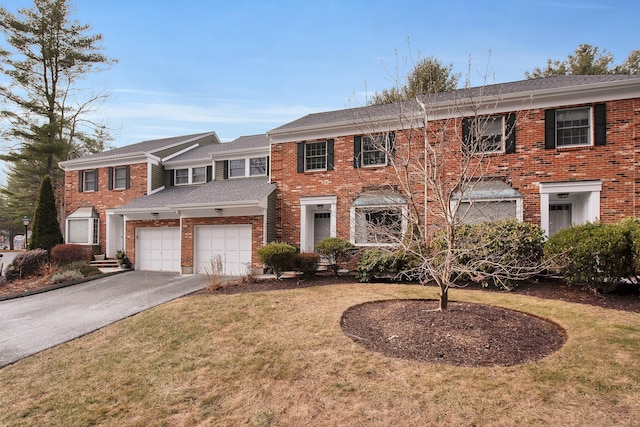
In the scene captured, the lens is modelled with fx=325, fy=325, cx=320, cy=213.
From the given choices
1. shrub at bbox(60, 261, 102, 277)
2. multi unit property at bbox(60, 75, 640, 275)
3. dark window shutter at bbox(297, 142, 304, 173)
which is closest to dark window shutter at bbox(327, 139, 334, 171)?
multi unit property at bbox(60, 75, 640, 275)

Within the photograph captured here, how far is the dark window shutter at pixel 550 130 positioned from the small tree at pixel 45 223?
914 inches

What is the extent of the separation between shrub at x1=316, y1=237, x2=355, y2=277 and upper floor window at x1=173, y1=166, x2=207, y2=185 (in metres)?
9.78

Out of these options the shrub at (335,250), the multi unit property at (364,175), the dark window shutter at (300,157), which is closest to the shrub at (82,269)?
the multi unit property at (364,175)

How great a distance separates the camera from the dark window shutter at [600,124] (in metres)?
10.2

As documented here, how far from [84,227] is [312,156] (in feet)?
48.2

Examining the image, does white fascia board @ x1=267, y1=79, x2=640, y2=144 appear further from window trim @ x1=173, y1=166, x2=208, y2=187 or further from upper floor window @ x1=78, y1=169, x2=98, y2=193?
upper floor window @ x1=78, y1=169, x2=98, y2=193

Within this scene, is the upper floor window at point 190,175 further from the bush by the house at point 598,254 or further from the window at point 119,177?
the bush by the house at point 598,254

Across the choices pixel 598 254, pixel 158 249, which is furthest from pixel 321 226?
pixel 598 254

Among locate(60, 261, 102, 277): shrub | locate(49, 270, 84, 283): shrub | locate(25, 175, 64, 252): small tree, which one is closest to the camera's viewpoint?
locate(49, 270, 84, 283): shrub

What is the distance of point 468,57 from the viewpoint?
7098 millimetres

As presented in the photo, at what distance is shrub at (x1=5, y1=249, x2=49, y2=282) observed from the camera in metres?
14.4

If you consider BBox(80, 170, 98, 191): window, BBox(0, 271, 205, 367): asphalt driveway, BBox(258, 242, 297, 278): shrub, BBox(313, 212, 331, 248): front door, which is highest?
BBox(80, 170, 98, 191): window

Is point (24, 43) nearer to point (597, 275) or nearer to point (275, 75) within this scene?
point (275, 75)

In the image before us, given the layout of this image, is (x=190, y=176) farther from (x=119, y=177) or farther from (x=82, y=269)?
(x=82, y=269)
